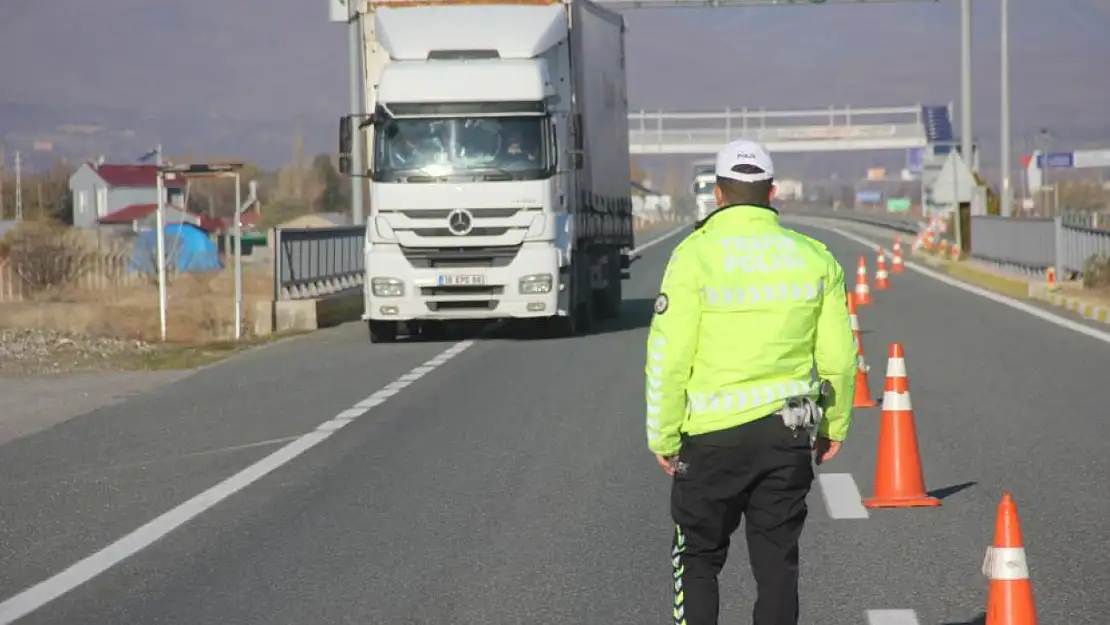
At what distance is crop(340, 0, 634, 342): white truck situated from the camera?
22938 millimetres

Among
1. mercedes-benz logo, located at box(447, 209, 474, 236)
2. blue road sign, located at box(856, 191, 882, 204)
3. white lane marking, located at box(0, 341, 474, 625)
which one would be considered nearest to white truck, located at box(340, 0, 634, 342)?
mercedes-benz logo, located at box(447, 209, 474, 236)

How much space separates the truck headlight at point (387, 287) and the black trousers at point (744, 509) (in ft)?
56.6

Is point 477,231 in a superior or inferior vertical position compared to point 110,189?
inferior

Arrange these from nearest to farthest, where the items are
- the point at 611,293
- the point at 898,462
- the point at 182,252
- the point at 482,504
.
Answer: the point at 898,462
the point at 482,504
the point at 611,293
the point at 182,252

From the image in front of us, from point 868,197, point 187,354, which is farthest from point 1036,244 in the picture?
point 868,197

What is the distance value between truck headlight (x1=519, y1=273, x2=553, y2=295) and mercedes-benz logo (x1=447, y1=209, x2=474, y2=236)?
86cm

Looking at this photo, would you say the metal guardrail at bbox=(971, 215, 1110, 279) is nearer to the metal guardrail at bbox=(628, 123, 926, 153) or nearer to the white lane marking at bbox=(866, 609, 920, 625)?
the white lane marking at bbox=(866, 609, 920, 625)

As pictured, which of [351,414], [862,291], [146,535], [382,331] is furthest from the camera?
[862,291]

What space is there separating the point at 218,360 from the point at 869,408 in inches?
391

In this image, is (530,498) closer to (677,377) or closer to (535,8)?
(677,377)

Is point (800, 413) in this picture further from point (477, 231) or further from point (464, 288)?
point (464, 288)

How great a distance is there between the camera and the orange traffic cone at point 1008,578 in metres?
5.96

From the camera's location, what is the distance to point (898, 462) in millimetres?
10602

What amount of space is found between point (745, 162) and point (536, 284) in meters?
17.2
